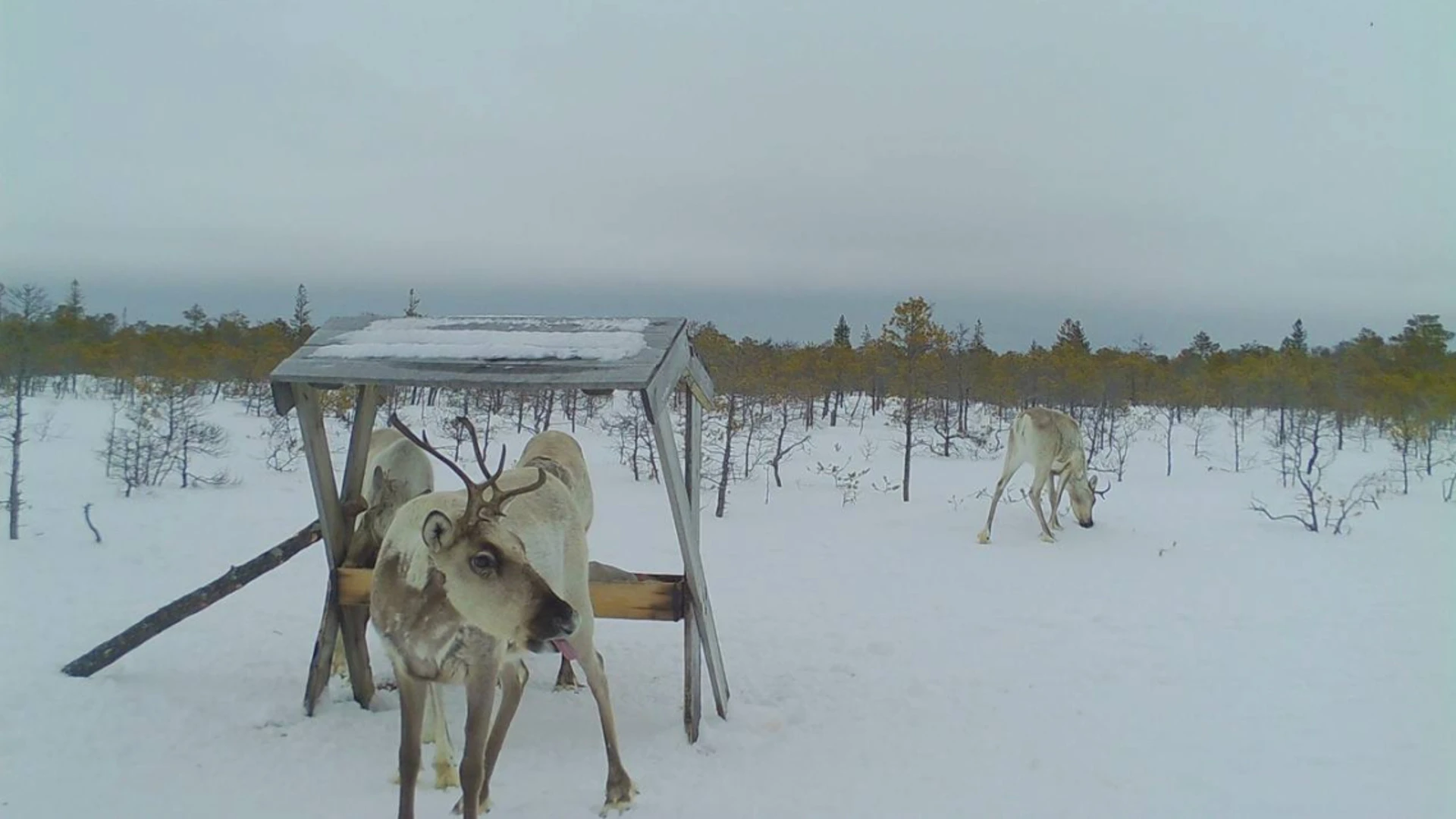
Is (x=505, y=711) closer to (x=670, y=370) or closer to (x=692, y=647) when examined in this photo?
(x=692, y=647)

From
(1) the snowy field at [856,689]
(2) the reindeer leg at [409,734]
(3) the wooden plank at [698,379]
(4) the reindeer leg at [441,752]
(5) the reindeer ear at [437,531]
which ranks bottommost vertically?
(1) the snowy field at [856,689]

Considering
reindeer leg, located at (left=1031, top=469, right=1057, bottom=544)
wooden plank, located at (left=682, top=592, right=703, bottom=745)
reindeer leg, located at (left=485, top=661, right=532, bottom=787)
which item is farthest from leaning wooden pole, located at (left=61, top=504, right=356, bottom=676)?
reindeer leg, located at (left=1031, top=469, right=1057, bottom=544)

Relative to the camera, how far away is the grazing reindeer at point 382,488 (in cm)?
633

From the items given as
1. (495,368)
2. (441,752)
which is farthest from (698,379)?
(441,752)

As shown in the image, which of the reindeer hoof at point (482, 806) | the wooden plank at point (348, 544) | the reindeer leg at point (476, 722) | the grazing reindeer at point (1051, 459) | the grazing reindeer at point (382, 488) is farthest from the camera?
the grazing reindeer at point (1051, 459)

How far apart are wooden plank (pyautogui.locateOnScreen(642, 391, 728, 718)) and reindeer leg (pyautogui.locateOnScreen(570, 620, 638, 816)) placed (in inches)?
35.4

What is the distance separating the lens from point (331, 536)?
599 cm

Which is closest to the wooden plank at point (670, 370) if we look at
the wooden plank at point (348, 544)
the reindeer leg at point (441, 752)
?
the reindeer leg at point (441, 752)

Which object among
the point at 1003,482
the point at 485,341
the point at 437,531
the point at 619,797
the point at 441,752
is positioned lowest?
the point at 619,797

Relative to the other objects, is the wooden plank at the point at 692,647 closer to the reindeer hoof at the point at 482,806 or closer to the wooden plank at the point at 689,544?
the wooden plank at the point at 689,544

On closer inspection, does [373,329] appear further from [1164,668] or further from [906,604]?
[1164,668]

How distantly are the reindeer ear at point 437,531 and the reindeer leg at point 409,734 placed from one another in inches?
29.4

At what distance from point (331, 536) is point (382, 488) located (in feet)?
2.38

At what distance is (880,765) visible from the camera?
5402 millimetres
